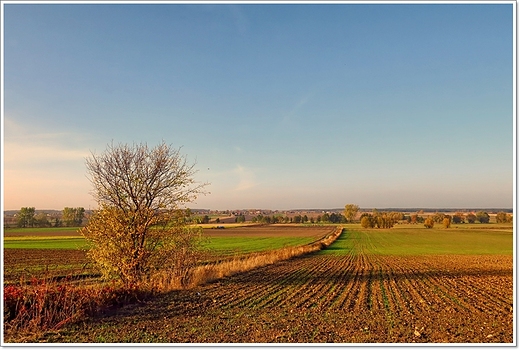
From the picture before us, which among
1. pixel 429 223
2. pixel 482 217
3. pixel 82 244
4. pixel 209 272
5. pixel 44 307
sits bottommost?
pixel 429 223

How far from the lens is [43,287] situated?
10.2 metres

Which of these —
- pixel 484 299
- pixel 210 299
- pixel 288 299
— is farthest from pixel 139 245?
pixel 484 299

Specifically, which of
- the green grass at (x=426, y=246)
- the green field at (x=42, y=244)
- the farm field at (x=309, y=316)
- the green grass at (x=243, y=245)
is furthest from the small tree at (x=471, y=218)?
the farm field at (x=309, y=316)

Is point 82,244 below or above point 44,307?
below

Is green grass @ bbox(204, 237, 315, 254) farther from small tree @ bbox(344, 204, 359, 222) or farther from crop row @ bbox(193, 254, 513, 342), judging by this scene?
small tree @ bbox(344, 204, 359, 222)

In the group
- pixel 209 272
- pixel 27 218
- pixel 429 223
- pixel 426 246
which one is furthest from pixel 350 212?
pixel 209 272

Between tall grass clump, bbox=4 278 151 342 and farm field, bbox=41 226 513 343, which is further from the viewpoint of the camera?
tall grass clump, bbox=4 278 151 342

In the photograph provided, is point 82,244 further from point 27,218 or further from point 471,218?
point 471,218

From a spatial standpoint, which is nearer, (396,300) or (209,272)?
(396,300)

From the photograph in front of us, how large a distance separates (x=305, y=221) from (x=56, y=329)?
504ft

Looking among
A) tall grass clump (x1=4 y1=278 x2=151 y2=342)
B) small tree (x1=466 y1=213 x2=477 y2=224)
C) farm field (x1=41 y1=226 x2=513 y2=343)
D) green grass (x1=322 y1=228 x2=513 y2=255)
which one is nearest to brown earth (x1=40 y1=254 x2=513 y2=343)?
farm field (x1=41 y1=226 x2=513 y2=343)

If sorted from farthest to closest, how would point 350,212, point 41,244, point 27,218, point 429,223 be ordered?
point 350,212 < point 429,223 < point 27,218 < point 41,244

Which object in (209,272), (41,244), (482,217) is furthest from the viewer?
(482,217)

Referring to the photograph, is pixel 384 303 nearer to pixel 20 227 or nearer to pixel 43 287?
pixel 43 287
